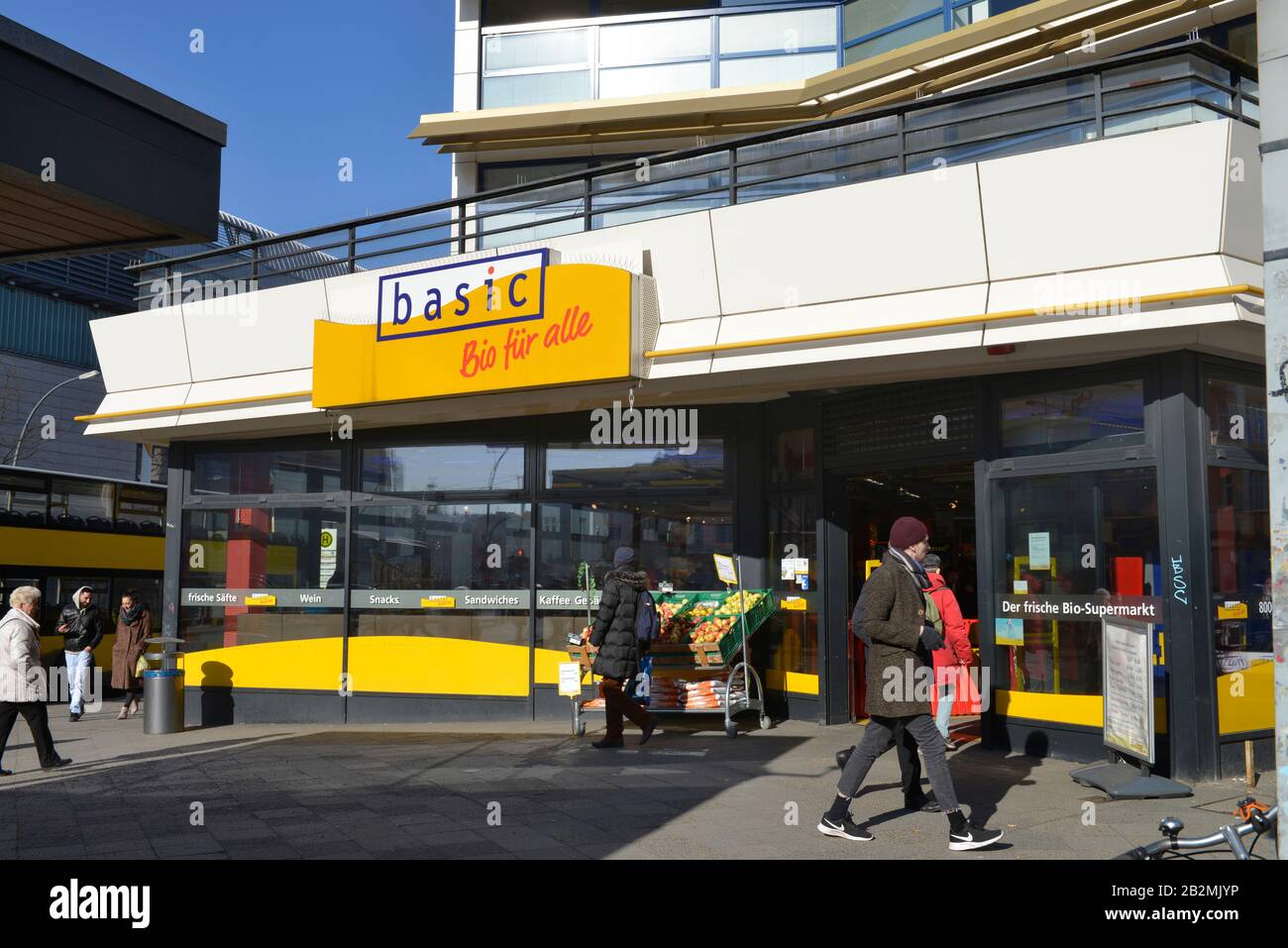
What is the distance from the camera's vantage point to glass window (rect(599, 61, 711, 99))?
51.6ft

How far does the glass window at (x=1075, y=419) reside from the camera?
9570mm

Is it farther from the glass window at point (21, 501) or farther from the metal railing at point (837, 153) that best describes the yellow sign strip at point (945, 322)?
the glass window at point (21, 501)

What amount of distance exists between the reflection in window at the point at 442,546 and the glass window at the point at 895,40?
7.47 meters

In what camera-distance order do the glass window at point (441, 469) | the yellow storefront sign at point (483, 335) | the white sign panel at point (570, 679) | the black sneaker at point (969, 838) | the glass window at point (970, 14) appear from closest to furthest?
the black sneaker at point (969, 838), the yellow storefront sign at point (483, 335), the white sign panel at point (570, 679), the glass window at point (441, 469), the glass window at point (970, 14)

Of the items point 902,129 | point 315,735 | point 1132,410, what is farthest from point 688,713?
point 902,129

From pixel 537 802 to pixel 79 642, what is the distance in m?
11.1

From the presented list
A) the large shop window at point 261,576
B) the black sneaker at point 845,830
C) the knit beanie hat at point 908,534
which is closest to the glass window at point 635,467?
the large shop window at point 261,576

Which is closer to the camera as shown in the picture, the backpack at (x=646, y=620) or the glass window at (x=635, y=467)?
the backpack at (x=646, y=620)

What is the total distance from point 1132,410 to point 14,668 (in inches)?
390

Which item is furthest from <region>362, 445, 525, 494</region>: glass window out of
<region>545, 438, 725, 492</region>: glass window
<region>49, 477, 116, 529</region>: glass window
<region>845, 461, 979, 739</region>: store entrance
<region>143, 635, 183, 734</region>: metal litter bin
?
<region>49, 477, 116, 529</region>: glass window

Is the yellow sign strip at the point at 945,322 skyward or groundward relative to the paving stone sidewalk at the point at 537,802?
skyward

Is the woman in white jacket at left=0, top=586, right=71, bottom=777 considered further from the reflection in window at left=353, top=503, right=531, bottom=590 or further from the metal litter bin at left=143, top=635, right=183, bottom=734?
the reflection in window at left=353, top=503, right=531, bottom=590

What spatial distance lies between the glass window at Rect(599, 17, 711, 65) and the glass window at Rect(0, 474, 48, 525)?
11604 mm
